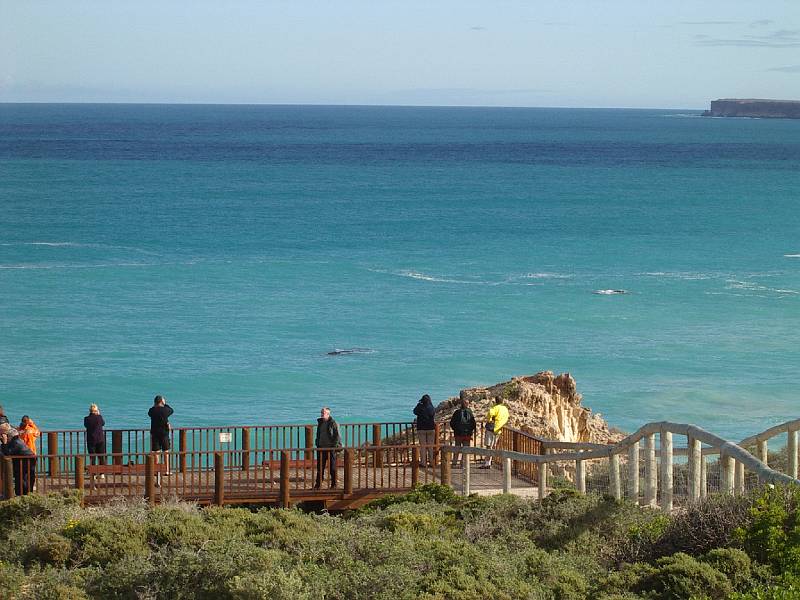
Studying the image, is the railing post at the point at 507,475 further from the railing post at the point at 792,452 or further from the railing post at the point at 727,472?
the railing post at the point at 727,472

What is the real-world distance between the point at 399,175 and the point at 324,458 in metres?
109

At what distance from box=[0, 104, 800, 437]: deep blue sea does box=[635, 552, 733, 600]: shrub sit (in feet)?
76.4

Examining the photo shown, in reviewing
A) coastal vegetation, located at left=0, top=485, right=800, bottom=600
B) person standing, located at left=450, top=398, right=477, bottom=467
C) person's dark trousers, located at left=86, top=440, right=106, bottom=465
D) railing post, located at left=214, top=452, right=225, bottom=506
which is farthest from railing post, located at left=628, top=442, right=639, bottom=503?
person's dark trousers, located at left=86, top=440, right=106, bottom=465

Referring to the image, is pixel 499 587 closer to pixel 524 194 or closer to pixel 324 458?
pixel 324 458

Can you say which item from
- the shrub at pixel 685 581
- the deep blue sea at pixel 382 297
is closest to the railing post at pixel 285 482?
the shrub at pixel 685 581

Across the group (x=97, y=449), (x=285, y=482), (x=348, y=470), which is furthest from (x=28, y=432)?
(x=348, y=470)

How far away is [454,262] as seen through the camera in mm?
64188

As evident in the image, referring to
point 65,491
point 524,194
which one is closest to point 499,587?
point 65,491

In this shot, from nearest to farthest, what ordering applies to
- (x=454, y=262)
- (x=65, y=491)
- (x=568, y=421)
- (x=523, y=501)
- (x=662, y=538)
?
(x=662, y=538) < (x=523, y=501) < (x=65, y=491) < (x=568, y=421) < (x=454, y=262)

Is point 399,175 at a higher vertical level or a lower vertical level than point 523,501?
higher

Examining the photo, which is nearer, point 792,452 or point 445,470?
point 792,452

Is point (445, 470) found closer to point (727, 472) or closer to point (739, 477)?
point (739, 477)

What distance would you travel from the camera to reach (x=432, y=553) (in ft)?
35.1

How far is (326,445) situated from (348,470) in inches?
39.9
